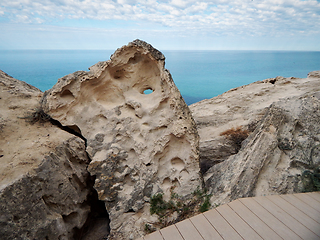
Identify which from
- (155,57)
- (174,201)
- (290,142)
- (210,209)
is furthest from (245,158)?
(155,57)

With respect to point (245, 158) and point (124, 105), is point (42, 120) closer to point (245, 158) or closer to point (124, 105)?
point (124, 105)

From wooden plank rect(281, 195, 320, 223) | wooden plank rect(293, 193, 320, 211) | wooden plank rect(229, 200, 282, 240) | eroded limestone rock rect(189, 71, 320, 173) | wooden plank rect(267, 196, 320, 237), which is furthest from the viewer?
eroded limestone rock rect(189, 71, 320, 173)

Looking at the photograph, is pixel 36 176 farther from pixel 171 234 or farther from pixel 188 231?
pixel 188 231

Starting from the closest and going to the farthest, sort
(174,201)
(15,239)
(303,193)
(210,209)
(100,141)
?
(15,239) → (210,209) → (303,193) → (174,201) → (100,141)

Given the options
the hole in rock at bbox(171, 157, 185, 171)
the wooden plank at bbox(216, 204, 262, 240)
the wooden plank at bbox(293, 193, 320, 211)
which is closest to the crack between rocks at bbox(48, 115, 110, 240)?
→ the hole in rock at bbox(171, 157, 185, 171)

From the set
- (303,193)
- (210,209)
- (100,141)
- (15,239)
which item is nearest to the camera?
(15,239)

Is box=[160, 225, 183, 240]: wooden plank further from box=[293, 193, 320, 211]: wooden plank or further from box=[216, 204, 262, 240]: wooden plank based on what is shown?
box=[293, 193, 320, 211]: wooden plank
